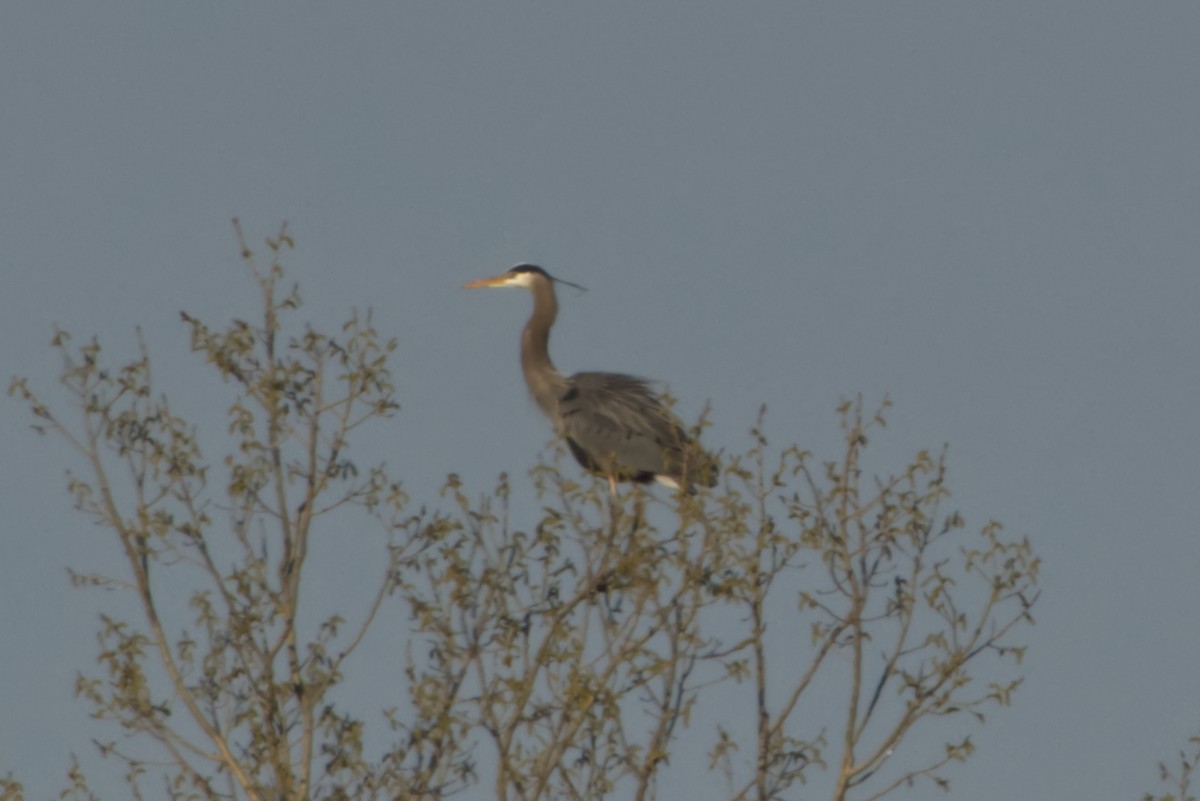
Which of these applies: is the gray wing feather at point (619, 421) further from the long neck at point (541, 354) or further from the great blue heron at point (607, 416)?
the long neck at point (541, 354)

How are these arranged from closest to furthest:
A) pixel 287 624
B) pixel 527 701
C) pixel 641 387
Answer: pixel 527 701
pixel 287 624
pixel 641 387

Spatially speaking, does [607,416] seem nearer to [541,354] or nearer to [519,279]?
[541,354]

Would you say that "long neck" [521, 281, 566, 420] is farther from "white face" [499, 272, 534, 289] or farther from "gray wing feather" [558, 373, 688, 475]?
"gray wing feather" [558, 373, 688, 475]

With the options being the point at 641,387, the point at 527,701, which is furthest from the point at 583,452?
the point at 527,701

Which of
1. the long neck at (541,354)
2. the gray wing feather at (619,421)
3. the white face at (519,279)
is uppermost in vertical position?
the white face at (519,279)

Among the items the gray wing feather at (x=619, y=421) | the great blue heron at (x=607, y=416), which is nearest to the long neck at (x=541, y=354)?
the great blue heron at (x=607, y=416)

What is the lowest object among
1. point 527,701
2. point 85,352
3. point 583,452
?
point 527,701

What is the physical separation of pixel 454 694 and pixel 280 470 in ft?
5.07

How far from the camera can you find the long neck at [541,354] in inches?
717

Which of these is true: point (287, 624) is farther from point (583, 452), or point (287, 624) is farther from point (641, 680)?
point (583, 452)

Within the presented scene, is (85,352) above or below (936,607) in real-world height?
above

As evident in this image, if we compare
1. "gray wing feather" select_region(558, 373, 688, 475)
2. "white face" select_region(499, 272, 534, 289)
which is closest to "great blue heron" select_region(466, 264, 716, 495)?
"gray wing feather" select_region(558, 373, 688, 475)

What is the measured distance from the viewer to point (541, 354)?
62.1 ft

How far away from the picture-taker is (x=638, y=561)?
9.51 meters
